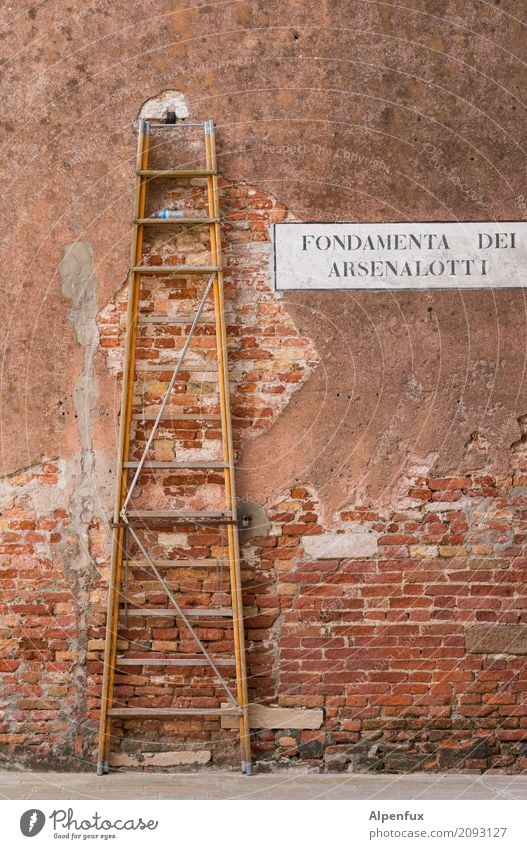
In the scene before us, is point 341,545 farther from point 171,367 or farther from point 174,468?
point 171,367

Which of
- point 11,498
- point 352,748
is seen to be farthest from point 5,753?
point 352,748

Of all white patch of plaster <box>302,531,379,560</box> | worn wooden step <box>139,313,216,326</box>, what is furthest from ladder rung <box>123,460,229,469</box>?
worn wooden step <box>139,313,216,326</box>

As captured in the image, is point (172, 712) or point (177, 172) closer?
point (172, 712)

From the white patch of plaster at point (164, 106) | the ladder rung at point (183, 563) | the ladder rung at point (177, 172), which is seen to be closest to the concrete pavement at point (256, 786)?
the ladder rung at point (183, 563)

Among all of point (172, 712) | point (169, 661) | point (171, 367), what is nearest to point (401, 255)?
point (171, 367)

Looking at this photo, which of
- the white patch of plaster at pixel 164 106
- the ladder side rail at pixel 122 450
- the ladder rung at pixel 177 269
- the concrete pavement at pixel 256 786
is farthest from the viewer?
the white patch of plaster at pixel 164 106

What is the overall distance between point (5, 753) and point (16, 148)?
270cm

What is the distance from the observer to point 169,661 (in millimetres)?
4598

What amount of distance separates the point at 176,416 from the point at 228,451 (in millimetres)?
300

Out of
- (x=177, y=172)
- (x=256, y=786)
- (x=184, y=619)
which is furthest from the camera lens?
(x=177, y=172)

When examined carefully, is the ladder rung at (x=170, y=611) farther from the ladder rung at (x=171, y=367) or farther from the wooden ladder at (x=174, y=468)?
the ladder rung at (x=171, y=367)

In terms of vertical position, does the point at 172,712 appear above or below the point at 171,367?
below

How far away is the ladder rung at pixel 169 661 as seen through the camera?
4.59m

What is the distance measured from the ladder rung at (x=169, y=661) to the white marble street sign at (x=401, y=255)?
1.67 metres
